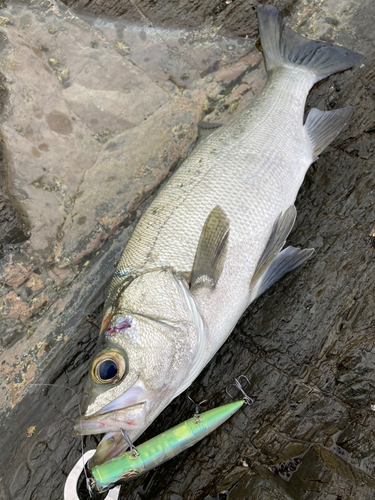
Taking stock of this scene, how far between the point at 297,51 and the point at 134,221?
81.3 inches

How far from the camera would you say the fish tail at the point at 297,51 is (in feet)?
9.80

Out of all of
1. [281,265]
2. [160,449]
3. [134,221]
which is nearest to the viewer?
[160,449]

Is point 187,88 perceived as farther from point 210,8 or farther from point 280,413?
point 280,413

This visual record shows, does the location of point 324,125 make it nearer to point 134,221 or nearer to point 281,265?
point 281,265

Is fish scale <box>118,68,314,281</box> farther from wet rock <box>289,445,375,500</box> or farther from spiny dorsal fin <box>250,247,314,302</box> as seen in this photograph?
wet rock <box>289,445,375,500</box>

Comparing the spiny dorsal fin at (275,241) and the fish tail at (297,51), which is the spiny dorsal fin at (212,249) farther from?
the fish tail at (297,51)

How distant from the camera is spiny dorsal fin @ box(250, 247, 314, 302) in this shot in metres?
2.61

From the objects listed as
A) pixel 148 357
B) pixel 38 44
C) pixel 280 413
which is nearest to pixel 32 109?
pixel 38 44

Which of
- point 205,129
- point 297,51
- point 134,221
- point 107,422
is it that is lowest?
point 107,422

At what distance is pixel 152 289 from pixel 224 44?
107 inches

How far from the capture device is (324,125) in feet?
9.35

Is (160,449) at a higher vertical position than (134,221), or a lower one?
lower

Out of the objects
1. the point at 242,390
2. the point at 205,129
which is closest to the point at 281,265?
the point at 242,390

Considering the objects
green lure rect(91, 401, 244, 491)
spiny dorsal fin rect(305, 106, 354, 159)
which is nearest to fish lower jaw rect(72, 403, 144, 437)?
green lure rect(91, 401, 244, 491)
